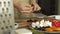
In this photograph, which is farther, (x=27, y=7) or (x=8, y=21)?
(x=27, y=7)

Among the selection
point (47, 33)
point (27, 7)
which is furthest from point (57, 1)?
point (47, 33)

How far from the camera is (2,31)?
0.45 metres

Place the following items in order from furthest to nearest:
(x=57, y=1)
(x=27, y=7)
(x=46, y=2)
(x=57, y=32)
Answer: (x=57, y=1) → (x=46, y=2) → (x=27, y=7) → (x=57, y=32)

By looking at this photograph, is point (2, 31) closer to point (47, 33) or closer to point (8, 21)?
point (8, 21)

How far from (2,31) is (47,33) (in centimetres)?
16

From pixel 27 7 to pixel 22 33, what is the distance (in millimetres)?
243

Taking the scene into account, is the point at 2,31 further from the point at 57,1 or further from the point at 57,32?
the point at 57,1

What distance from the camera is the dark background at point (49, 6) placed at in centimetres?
132

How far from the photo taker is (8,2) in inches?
17.8

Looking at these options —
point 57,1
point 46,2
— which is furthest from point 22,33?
point 57,1

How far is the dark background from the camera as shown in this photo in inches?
52.1

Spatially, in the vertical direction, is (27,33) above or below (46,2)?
below

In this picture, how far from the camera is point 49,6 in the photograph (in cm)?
142

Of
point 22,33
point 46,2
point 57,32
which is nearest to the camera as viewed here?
point 22,33
